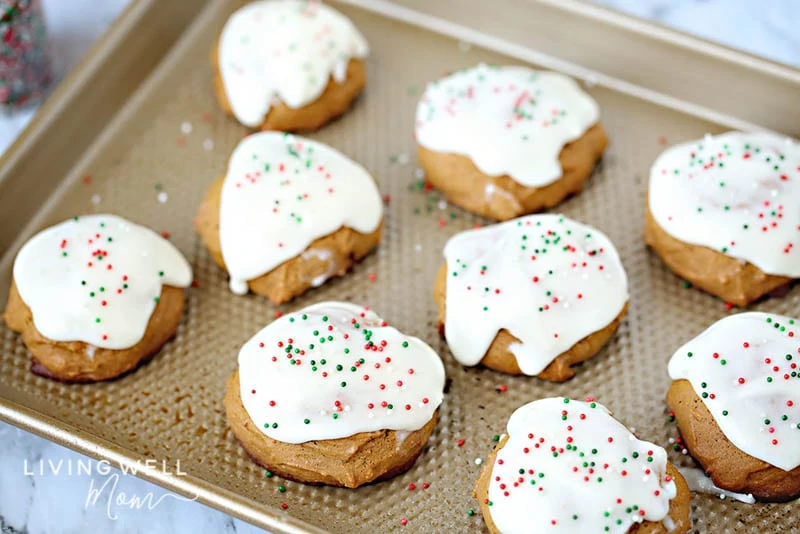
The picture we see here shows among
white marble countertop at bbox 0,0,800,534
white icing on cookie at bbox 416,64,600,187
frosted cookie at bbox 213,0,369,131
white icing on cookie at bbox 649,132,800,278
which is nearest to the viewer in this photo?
white marble countertop at bbox 0,0,800,534

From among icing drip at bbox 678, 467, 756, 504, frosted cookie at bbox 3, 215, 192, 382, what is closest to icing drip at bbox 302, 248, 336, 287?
frosted cookie at bbox 3, 215, 192, 382

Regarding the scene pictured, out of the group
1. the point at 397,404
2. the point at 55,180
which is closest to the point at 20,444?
the point at 55,180

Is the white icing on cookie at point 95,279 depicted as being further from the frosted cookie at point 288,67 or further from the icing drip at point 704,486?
the icing drip at point 704,486

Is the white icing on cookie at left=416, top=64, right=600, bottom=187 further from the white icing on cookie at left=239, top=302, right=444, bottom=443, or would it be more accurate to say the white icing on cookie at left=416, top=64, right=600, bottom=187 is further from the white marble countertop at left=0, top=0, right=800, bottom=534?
the white marble countertop at left=0, top=0, right=800, bottom=534

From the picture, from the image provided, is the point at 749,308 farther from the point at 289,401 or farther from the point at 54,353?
the point at 54,353

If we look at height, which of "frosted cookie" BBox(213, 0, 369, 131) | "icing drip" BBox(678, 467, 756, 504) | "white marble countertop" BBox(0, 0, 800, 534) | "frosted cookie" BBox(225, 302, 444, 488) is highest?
"frosted cookie" BBox(213, 0, 369, 131)

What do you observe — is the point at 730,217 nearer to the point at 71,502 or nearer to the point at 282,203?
the point at 282,203
